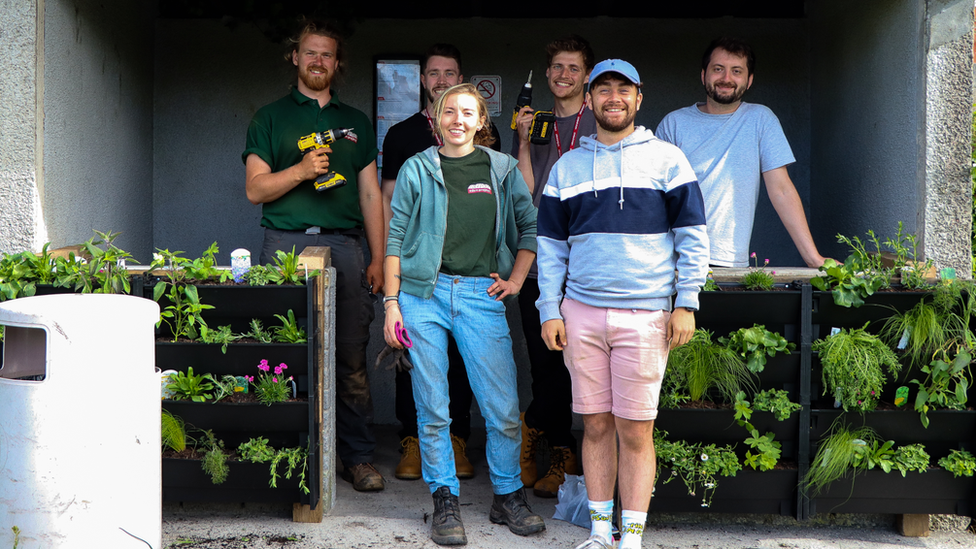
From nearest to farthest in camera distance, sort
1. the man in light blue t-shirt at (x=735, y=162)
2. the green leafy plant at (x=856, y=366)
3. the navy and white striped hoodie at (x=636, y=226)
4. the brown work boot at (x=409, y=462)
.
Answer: the navy and white striped hoodie at (x=636, y=226)
the green leafy plant at (x=856, y=366)
the man in light blue t-shirt at (x=735, y=162)
the brown work boot at (x=409, y=462)

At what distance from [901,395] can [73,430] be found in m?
3.18

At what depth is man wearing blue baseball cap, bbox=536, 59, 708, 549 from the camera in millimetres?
3105

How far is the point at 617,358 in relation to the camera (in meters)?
3.16

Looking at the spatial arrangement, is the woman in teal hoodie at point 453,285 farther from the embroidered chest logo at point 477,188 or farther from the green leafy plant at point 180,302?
the green leafy plant at point 180,302

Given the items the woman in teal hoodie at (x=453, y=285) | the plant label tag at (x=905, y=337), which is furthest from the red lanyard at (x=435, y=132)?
the plant label tag at (x=905, y=337)

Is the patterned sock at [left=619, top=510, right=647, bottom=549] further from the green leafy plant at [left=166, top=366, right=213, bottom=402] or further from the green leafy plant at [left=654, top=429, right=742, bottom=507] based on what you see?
the green leafy plant at [left=166, top=366, right=213, bottom=402]

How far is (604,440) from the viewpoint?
3.31m

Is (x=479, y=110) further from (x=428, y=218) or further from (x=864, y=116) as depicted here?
(x=864, y=116)

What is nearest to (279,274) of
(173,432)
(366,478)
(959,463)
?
(173,432)

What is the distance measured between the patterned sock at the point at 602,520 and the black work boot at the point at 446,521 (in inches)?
22.3

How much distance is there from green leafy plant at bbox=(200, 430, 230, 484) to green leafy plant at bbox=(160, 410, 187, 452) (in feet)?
0.31

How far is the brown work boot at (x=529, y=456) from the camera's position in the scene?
4.18m

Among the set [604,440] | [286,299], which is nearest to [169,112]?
[286,299]

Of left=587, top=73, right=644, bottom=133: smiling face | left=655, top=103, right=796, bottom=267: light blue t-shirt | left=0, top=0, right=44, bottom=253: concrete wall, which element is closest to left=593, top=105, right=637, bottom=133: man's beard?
left=587, top=73, right=644, bottom=133: smiling face
